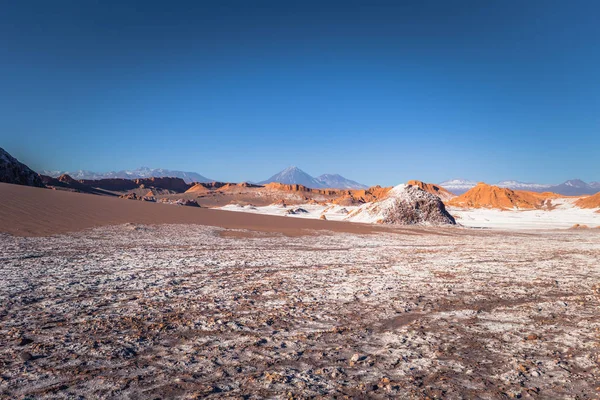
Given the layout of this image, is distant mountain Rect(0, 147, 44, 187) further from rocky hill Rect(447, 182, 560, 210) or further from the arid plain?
rocky hill Rect(447, 182, 560, 210)

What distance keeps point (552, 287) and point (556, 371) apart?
12.1ft

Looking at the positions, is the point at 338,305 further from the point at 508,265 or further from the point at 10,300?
the point at 508,265

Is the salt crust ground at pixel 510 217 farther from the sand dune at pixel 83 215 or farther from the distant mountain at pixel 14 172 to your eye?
the distant mountain at pixel 14 172

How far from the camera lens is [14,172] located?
843 inches

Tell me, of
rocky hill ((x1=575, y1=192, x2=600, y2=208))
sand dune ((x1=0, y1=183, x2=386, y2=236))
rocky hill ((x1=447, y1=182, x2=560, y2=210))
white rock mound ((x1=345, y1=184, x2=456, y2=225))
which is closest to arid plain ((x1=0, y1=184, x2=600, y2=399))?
sand dune ((x1=0, y1=183, x2=386, y2=236))

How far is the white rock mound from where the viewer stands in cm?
2350

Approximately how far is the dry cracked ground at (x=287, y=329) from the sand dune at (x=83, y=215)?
166 inches

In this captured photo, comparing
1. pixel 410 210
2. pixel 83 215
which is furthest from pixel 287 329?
pixel 410 210

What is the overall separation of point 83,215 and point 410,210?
59.9 feet

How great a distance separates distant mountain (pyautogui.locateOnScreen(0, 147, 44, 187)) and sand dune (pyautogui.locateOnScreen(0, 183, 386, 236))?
6.69m

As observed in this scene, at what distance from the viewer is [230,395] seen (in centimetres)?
256

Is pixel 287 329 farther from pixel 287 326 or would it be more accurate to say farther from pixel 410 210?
pixel 410 210

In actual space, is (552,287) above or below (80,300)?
above

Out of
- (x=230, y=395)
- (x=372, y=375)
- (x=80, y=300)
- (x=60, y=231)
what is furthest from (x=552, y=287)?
(x=60, y=231)
